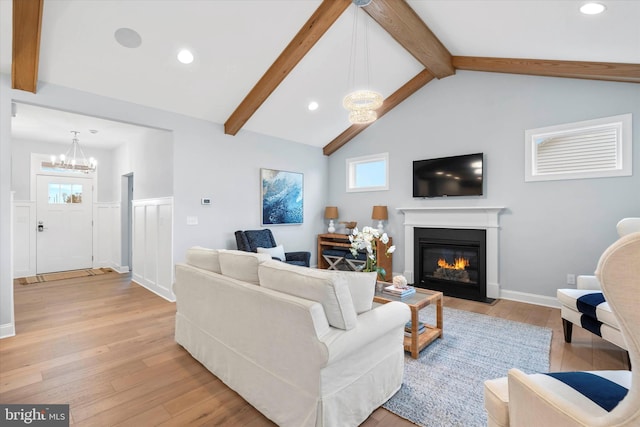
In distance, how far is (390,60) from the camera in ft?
14.5

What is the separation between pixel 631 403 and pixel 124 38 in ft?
13.9

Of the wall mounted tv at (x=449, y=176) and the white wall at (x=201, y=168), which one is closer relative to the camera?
the white wall at (x=201, y=168)

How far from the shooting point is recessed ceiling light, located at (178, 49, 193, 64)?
3.35 m

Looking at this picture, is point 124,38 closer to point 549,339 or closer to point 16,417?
point 16,417

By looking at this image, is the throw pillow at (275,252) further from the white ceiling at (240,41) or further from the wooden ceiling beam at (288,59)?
the white ceiling at (240,41)

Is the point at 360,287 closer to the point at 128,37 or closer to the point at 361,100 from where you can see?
the point at 361,100

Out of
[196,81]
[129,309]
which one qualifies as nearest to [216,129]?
[196,81]

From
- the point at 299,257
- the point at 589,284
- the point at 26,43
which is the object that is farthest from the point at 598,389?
the point at 26,43

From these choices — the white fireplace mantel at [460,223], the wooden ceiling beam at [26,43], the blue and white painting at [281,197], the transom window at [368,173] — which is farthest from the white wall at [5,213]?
the white fireplace mantel at [460,223]

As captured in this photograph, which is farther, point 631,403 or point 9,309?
point 9,309

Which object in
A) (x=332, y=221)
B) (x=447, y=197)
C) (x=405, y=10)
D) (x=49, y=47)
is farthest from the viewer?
(x=332, y=221)

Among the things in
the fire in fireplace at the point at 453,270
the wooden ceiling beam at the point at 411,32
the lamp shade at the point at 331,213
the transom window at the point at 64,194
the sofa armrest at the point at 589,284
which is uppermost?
the wooden ceiling beam at the point at 411,32

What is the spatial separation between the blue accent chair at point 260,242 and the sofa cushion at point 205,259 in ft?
6.03

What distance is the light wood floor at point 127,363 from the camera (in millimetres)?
1903
